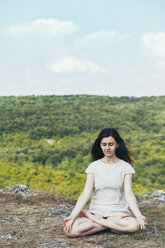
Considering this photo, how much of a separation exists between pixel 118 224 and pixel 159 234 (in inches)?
23.8

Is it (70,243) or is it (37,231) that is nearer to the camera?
(70,243)

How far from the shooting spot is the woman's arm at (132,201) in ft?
12.3

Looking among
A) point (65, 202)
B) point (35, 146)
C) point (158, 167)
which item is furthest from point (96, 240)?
point (35, 146)

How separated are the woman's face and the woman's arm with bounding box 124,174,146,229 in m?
Answer: 0.33

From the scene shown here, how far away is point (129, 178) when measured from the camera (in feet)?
13.2

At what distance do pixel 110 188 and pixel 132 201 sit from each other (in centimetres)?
33

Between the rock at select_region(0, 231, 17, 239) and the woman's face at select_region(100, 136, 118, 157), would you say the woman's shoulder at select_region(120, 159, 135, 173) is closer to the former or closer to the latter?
the woman's face at select_region(100, 136, 118, 157)

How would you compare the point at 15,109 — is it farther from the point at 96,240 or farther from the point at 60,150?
the point at 96,240

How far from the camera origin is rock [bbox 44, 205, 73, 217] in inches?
214

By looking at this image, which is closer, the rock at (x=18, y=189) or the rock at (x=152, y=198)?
the rock at (x=152, y=198)

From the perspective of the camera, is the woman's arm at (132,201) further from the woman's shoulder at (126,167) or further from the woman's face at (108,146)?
the woman's face at (108,146)

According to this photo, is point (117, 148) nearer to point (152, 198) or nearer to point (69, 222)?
point (69, 222)

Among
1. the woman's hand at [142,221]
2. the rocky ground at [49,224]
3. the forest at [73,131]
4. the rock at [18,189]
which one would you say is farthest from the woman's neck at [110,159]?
the forest at [73,131]

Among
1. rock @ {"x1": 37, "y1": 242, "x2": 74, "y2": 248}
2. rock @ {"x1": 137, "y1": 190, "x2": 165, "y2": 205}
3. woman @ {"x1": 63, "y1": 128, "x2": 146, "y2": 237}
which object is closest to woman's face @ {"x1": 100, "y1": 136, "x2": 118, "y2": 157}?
woman @ {"x1": 63, "y1": 128, "x2": 146, "y2": 237}
